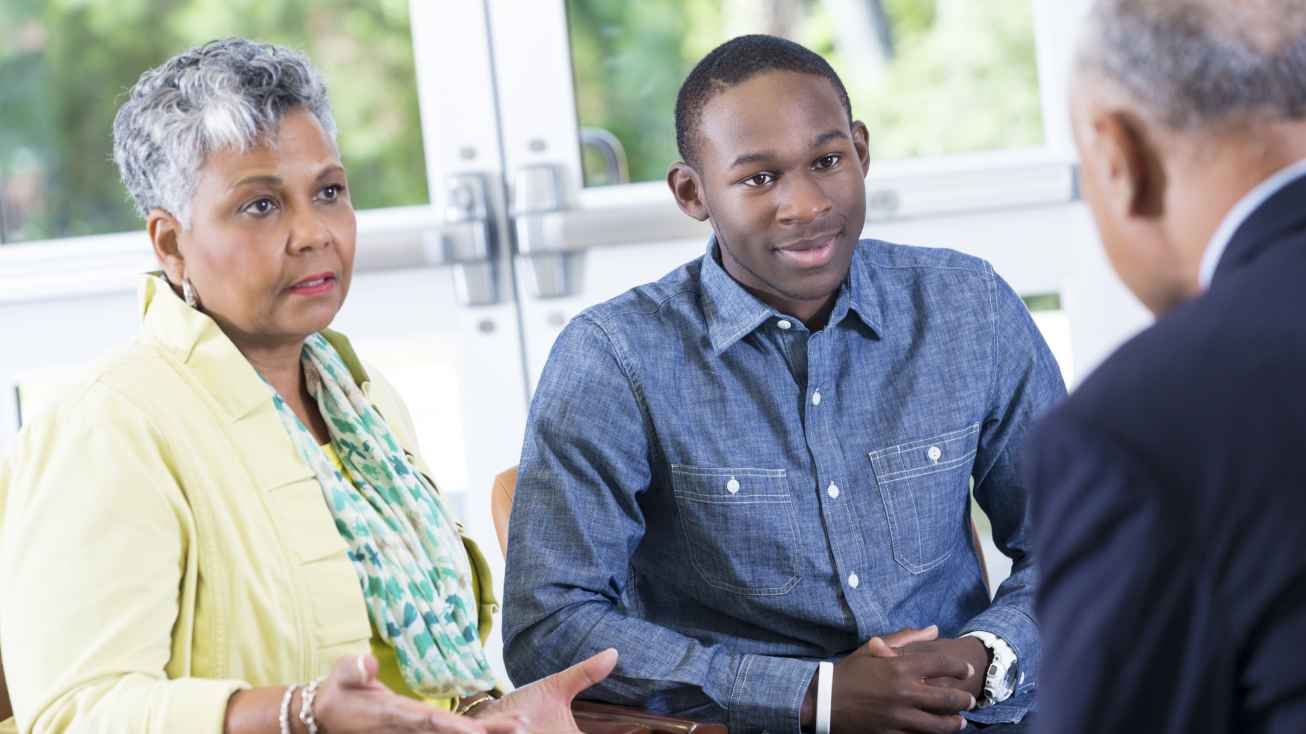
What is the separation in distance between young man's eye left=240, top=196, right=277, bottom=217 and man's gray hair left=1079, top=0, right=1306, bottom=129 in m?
1.03

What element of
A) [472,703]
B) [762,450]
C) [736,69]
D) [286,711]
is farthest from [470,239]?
[286,711]

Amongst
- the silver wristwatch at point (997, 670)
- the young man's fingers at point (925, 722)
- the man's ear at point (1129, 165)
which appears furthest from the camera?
the silver wristwatch at point (997, 670)

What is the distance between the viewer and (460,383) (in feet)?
10.9

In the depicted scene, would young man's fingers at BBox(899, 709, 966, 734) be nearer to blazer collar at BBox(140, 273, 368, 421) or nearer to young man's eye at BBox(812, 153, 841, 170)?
young man's eye at BBox(812, 153, 841, 170)

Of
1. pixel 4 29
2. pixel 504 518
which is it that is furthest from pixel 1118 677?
pixel 4 29

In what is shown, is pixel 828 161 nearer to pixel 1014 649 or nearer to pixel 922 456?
pixel 922 456

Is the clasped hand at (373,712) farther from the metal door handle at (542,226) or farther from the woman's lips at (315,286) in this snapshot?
the metal door handle at (542,226)

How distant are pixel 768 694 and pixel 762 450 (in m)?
0.31

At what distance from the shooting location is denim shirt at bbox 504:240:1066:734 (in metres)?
1.88

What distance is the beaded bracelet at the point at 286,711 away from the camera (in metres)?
1.43

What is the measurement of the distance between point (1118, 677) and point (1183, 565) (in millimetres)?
86

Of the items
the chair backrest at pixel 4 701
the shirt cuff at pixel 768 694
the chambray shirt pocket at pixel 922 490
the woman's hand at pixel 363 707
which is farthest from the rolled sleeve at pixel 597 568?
the chair backrest at pixel 4 701

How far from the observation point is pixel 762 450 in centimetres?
192

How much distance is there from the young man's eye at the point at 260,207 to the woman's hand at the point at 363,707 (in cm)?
54
